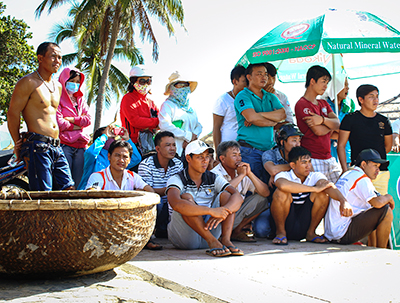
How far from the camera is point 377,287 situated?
262 cm

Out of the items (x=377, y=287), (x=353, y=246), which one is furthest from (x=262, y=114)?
(x=377, y=287)

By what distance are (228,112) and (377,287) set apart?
3.24 meters

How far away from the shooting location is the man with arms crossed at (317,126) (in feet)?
16.1

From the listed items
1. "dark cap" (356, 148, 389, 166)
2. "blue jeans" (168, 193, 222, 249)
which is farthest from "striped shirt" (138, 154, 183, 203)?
"dark cap" (356, 148, 389, 166)

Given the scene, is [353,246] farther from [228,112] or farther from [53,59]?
[53,59]

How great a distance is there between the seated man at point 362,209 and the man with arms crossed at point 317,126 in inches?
16.5

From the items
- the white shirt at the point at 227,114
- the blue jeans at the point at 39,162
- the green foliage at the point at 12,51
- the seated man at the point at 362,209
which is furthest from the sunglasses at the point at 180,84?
the green foliage at the point at 12,51

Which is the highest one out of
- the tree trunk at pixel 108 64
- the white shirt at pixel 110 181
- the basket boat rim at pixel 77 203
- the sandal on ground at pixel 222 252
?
the tree trunk at pixel 108 64

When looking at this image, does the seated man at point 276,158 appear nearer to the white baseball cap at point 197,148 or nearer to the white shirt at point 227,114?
the white shirt at point 227,114

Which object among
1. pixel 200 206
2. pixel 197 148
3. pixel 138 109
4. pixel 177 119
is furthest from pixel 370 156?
pixel 138 109

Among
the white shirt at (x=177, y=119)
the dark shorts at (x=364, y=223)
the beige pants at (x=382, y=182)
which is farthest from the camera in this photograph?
the white shirt at (x=177, y=119)

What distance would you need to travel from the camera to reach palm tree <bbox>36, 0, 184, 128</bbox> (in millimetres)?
17047

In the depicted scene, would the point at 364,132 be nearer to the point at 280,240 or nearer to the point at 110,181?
the point at 280,240

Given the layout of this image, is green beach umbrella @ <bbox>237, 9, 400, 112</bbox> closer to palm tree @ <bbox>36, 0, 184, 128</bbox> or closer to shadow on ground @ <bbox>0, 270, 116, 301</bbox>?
shadow on ground @ <bbox>0, 270, 116, 301</bbox>
